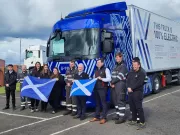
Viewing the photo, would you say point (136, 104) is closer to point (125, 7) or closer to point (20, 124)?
point (20, 124)

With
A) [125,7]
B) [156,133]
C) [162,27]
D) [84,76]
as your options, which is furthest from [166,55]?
[156,133]

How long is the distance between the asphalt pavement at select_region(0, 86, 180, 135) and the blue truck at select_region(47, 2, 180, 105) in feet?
4.93

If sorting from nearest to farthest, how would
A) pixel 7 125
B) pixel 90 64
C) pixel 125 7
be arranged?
1. pixel 7 125
2. pixel 90 64
3. pixel 125 7

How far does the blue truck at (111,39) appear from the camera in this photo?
9.45 m

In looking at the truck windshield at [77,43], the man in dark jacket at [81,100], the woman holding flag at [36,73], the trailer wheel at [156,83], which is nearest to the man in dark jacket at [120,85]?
the man in dark jacket at [81,100]

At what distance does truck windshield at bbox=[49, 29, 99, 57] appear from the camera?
9406 mm

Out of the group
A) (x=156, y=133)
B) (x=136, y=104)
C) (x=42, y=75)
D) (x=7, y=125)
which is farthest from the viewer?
(x=42, y=75)

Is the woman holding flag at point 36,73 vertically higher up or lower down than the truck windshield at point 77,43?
lower down

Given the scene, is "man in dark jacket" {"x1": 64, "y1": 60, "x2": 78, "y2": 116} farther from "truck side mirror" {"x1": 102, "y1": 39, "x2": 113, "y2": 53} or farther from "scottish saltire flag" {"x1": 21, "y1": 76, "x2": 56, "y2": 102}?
"truck side mirror" {"x1": 102, "y1": 39, "x2": 113, "y2": 53}

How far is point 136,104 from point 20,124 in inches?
140

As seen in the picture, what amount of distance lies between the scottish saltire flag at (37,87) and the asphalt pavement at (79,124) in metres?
0.67

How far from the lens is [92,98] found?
9.34m

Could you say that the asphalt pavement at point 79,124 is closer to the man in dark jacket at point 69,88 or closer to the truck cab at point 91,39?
the man in dark jacket at point 69,88

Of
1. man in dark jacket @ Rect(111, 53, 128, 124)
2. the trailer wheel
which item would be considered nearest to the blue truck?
the trailer wheel
